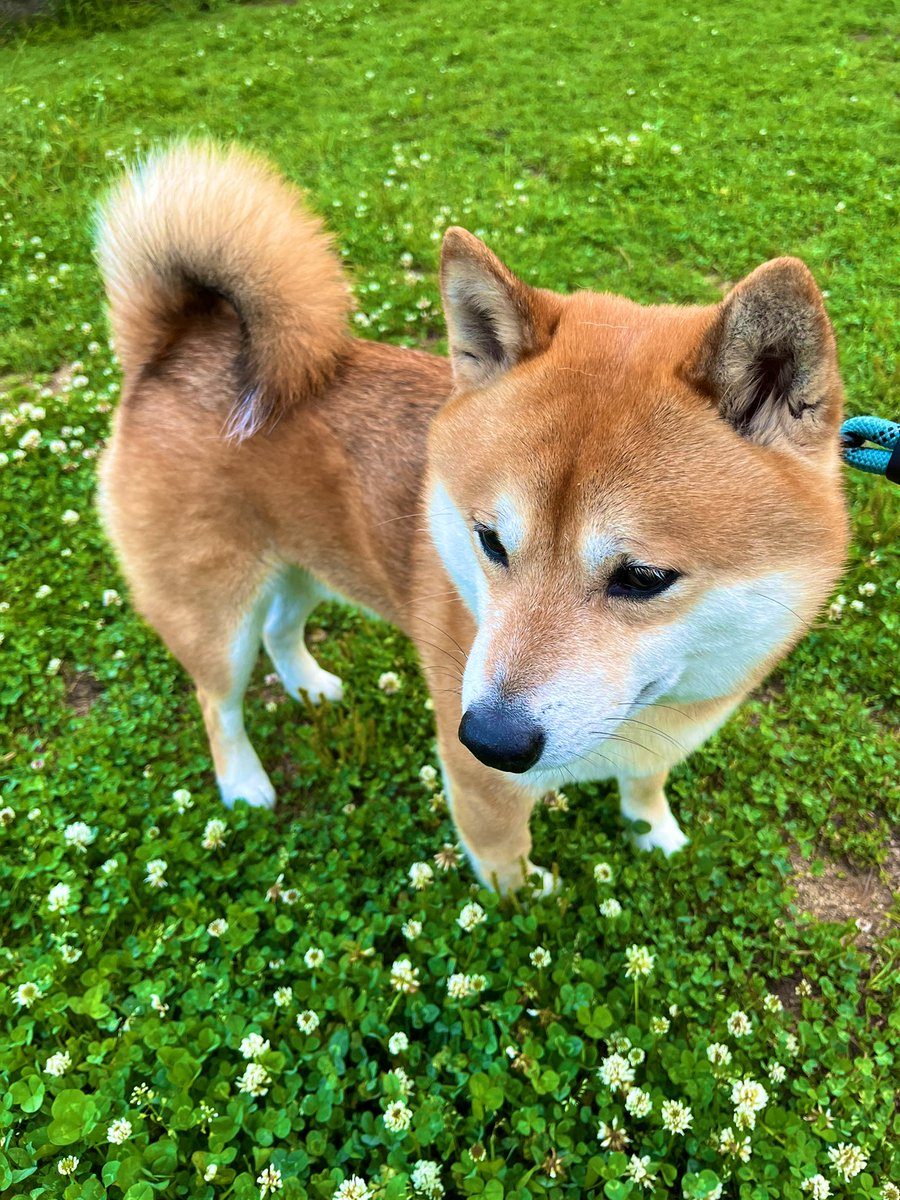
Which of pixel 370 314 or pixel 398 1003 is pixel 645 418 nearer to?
pixel 398 1003

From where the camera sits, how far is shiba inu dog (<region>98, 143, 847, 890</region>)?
1460 millimetres

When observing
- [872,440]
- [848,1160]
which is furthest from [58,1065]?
[872,440]

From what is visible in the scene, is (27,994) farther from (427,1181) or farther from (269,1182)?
(427,1181)

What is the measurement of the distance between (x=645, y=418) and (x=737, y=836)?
1652 millimetres

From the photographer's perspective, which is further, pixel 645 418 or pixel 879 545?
pixel 879 545

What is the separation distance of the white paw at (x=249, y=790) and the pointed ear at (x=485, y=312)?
67.2 inches

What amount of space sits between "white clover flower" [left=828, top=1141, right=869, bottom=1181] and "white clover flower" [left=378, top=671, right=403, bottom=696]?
77.4 inches

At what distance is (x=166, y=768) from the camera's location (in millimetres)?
2832

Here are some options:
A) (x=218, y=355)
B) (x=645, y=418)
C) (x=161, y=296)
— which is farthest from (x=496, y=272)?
(x=161, y=296)

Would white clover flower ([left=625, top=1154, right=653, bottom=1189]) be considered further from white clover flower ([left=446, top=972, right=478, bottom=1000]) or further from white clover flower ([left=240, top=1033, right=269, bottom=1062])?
white clover flower ([left=240, top=1033, right=269, bottom=1062])

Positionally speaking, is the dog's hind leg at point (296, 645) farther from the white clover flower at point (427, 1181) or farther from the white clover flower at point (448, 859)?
the white clover flower at point (427, 1181)

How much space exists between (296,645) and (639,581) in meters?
1.92

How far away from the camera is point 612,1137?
1778mm

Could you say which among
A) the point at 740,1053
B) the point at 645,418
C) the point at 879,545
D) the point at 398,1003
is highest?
the point at 645,418
